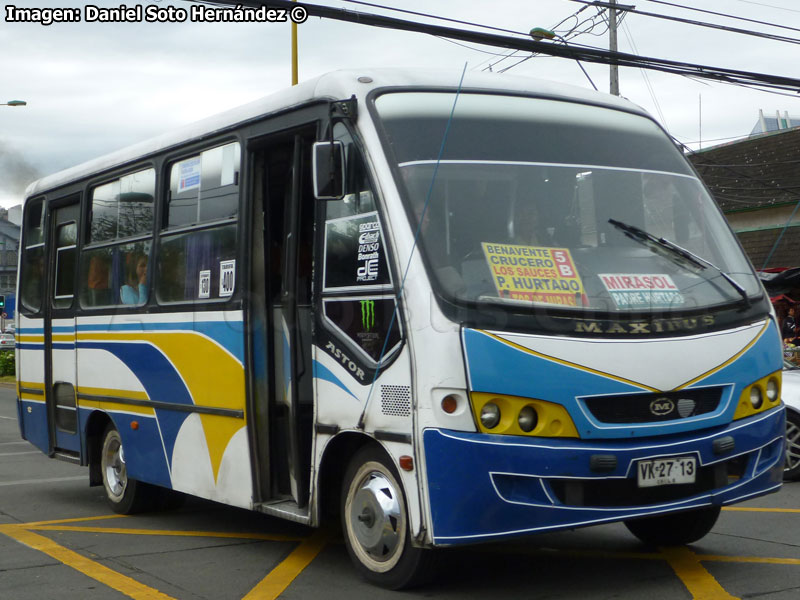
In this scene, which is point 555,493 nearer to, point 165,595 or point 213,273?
point 165,595

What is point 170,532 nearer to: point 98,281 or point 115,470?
point 115,470

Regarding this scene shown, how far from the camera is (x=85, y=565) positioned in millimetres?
7055

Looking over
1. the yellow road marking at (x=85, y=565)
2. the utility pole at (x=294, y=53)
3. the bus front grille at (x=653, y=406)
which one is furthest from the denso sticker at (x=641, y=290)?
the utility pole at (x=294, y=53)

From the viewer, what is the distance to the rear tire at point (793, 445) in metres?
9.96

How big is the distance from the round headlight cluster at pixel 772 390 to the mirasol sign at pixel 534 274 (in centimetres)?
137

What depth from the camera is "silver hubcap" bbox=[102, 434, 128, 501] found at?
9.34 metres

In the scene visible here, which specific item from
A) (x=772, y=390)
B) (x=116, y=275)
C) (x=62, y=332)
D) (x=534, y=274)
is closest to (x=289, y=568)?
(x=534, y=274)

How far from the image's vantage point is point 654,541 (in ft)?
23.9

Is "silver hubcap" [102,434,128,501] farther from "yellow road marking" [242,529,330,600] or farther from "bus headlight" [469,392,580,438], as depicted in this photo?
"bus headlight" [469,392,580,438]

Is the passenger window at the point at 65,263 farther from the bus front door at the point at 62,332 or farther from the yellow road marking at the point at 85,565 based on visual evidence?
the yellow road marking at the point at 85,565

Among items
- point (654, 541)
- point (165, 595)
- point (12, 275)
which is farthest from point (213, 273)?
point (12, 275)

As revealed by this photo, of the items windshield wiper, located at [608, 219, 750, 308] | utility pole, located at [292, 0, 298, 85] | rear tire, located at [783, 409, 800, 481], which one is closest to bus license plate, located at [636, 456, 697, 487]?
windshield wiper, located at [608, 219, 750, 308]

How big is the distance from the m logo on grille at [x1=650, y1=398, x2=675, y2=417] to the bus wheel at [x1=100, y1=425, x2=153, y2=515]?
489cm

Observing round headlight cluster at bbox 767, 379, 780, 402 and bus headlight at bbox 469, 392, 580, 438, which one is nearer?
bus headlight at bbox 469, 392, 580, 438
